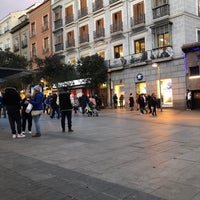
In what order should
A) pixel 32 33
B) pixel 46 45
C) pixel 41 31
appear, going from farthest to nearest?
pixel 32 33 < pixel 41 31 < pixel 46 45

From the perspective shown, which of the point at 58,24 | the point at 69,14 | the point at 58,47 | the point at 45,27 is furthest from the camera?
the point at 45,27

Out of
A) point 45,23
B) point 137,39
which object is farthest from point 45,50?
point 137,39

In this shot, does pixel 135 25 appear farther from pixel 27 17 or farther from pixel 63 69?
pixel 27 17

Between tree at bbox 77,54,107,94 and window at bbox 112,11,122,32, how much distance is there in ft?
10.9

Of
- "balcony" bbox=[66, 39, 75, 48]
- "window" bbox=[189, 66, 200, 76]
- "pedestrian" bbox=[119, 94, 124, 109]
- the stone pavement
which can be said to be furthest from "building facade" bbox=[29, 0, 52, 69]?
the stone pavement

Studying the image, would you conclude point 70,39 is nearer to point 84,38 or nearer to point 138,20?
point 84,38

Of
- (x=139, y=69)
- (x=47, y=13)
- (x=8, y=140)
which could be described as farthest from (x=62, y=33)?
(x=8, y=140)

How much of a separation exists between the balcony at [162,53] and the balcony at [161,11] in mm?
2842

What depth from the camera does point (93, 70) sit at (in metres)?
29.8

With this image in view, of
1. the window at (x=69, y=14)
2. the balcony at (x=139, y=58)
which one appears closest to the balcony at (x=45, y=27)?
the window at (x=69, y=14)

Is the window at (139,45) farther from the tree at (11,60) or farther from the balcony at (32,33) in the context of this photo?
the balcony at (32,33)

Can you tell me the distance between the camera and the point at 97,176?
5.25 meters

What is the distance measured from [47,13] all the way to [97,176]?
124 feet

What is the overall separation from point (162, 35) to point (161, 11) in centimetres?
205
